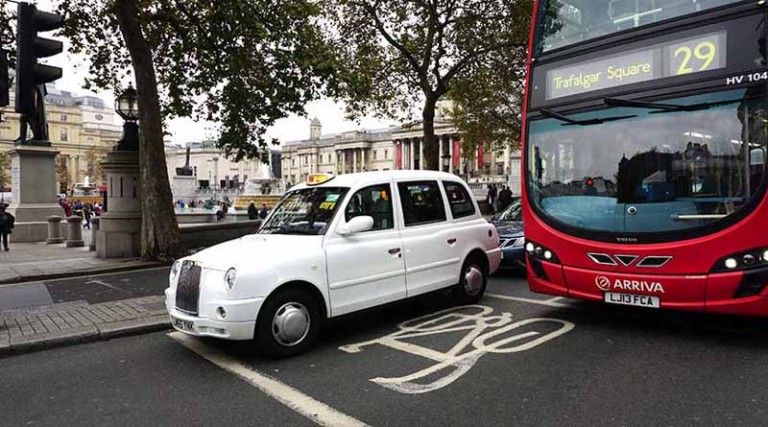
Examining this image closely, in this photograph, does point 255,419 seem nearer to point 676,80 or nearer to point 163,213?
point 676,80

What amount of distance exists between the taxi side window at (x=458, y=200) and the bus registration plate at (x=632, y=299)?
90.5 inches

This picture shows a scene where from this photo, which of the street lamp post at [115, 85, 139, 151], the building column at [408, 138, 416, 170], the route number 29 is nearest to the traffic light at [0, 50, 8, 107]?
the route number 29

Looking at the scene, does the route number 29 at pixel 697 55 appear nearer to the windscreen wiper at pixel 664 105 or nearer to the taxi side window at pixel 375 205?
the windscreen wiper at pixel 664 105

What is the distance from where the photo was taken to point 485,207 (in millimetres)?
32781

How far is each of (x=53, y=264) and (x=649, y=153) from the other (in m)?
12.7

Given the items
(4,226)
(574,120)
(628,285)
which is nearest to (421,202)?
(574,120)

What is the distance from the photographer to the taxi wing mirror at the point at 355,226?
5660 mm

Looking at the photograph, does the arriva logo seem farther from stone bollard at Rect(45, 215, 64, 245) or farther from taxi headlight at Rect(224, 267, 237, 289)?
stone bollard at Rect(45, 215, 64, 245)

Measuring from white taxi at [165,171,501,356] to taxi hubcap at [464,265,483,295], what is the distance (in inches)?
0.6

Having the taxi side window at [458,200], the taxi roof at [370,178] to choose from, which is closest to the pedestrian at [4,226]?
the taxi roof at [370,178]

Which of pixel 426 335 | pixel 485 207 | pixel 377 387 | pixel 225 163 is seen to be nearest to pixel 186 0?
pixel 426 335

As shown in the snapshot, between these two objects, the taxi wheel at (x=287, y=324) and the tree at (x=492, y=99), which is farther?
the tree at (x=492, y=99)

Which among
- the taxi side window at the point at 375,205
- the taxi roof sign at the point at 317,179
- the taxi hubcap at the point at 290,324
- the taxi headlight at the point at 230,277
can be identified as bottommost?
the taxi hubcap at the point at 290,324

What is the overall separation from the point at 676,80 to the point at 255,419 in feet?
16.9
